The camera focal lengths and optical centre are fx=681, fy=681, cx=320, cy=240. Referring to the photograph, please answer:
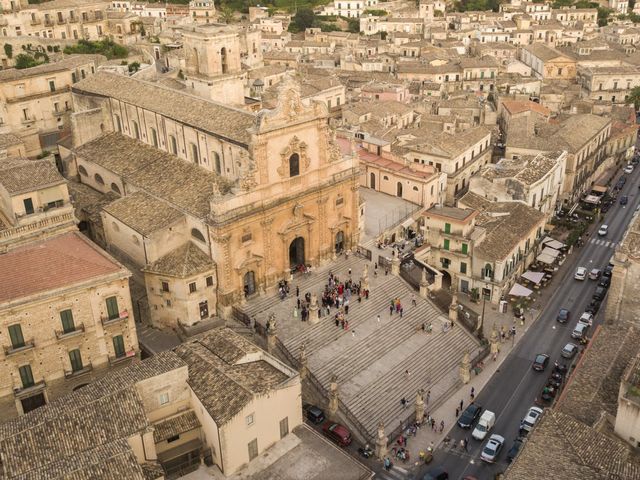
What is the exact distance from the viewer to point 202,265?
49.2 metres

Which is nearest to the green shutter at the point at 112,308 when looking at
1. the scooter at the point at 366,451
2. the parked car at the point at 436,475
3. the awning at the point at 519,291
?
the scooter at the point at 366,451

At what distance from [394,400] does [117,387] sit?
1858 centimetres

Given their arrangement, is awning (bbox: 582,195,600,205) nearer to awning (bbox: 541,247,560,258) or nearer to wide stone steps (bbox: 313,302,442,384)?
awning (bbox: 541,247,560,258)

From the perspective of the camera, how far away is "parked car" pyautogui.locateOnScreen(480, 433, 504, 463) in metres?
41.4

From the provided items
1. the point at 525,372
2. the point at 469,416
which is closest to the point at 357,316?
the point at 469,416

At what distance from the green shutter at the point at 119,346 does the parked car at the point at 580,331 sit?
34333 mm

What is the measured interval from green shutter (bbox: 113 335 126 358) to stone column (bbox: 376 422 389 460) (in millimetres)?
17601

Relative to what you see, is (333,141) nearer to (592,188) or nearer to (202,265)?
(202,265)

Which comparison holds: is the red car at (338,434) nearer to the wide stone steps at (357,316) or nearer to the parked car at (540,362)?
the wide stone steps at (357,316)

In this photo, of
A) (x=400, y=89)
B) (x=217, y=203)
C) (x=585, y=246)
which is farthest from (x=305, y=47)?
(x=217, y=203)

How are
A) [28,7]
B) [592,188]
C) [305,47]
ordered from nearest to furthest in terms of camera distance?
1. [592,188]
2. [28,7]
3. [305,47]

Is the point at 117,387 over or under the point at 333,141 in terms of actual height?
under

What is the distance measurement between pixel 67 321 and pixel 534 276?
1580 inches

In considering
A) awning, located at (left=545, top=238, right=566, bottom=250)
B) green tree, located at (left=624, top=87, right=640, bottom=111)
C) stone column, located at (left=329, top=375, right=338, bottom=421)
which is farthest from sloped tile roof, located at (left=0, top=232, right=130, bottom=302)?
green tree, located at (left=624, top=87, right=640, bottom=111)
